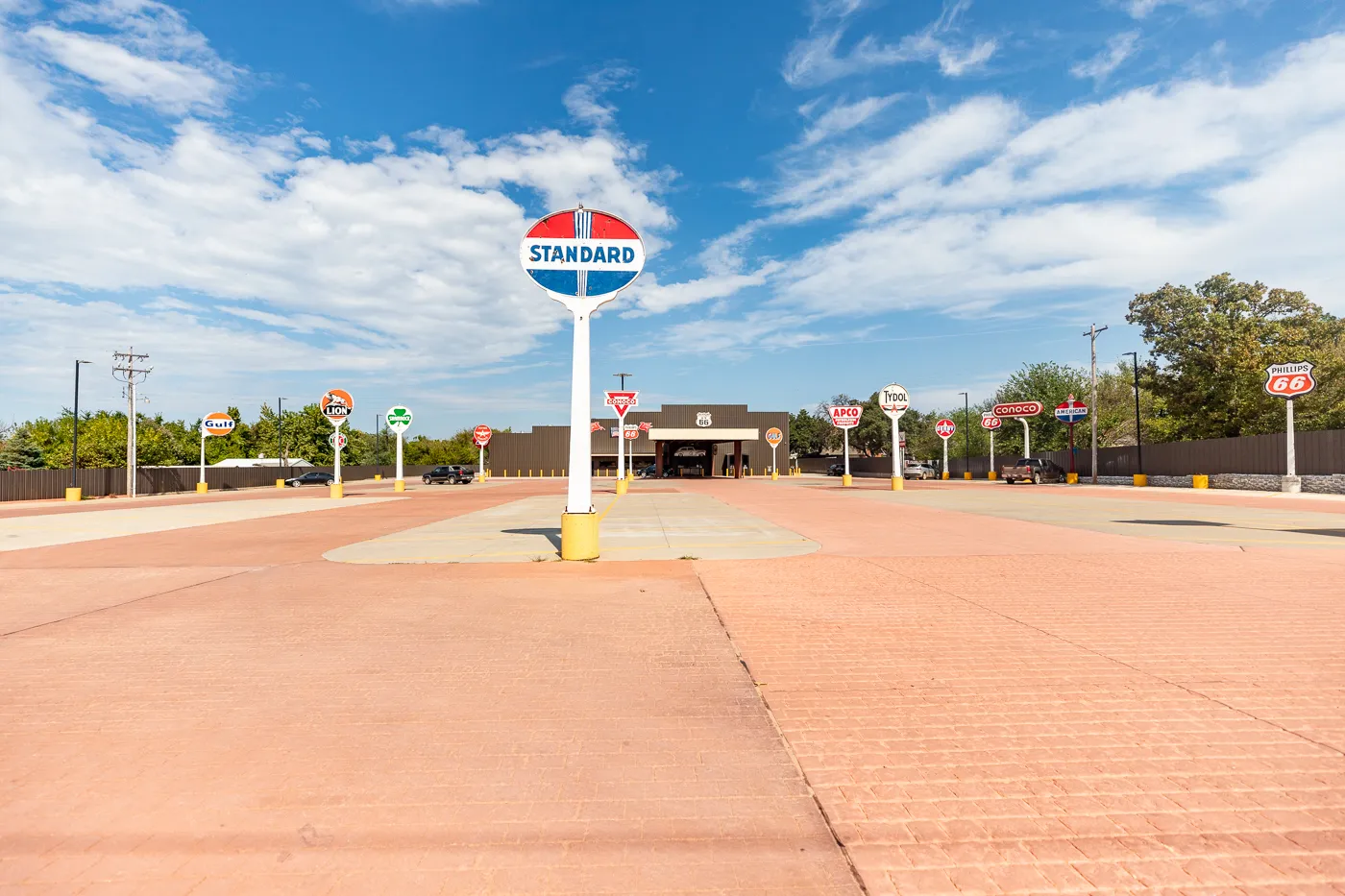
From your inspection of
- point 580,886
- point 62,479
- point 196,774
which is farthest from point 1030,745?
point 62,479

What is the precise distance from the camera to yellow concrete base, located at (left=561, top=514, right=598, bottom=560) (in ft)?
35.8

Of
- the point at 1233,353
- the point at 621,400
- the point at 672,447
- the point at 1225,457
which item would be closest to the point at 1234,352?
the point at 1233,353

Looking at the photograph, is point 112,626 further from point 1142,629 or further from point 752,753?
point 1142,629

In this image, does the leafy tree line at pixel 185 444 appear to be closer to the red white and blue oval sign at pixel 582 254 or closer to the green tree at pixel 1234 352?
the red white and blue oval sign at pixel 582 254

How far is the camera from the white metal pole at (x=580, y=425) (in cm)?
1109

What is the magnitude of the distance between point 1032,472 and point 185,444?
4002 inches

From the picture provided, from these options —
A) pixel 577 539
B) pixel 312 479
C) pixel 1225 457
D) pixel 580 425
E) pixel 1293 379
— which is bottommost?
pixel 312 479

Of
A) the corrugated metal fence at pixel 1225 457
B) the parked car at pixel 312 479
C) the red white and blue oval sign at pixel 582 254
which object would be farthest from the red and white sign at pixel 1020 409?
the parked car at pixel 312 479

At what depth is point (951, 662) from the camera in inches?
213

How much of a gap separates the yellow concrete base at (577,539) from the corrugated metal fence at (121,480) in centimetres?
4286

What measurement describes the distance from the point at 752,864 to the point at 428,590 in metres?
6.83

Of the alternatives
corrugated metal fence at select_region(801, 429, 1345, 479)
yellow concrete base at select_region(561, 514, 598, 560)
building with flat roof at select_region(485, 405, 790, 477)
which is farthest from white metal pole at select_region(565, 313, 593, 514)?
building with flat roof at select_region(485, 405, 790, 477)

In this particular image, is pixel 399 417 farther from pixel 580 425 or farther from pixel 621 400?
pixel 580 425

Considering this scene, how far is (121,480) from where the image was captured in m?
41.2
